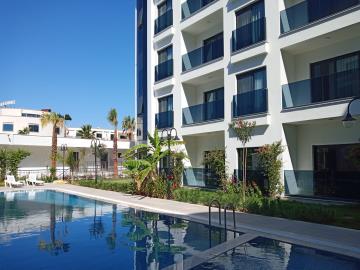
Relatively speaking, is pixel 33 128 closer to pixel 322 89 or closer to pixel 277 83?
pixel 277 83

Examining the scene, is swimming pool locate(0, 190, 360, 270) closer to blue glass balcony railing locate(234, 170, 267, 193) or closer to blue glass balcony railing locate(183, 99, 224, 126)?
blue glass balcony railing locate(234, 170, 267, 193)

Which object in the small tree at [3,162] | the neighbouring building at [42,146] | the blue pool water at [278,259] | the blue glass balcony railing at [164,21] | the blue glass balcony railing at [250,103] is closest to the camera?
the blue pool water at [278,259]

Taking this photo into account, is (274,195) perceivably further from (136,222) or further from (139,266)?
(139,266)

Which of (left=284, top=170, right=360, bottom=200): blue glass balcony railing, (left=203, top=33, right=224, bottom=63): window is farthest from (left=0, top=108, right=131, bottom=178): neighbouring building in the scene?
(left=284, top=170, right=360, bottom=200): blue glass balcony railing

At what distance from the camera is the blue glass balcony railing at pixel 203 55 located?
2525 centimetres

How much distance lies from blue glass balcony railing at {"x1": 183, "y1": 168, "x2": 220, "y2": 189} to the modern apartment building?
0.07 metres

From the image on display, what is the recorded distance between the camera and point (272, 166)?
18.6 metres

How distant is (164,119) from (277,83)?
1229cm

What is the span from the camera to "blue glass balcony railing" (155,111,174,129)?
28.9 meters

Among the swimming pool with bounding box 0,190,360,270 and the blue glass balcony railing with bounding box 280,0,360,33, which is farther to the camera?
the blue glass balcony railing with bounding box 280,0,360,33

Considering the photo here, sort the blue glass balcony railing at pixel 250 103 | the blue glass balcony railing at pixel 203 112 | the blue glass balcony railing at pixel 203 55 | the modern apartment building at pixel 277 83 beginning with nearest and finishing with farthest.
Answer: the modern apartment building at pixel 277 83 < the blue glass balcony railing at pixel 250 103 < the blue glass balcony railing at pixel 203 112 < the blue glass balcony railing at pixel 203 55

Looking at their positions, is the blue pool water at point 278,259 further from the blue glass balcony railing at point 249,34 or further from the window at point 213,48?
the window at point 213,48

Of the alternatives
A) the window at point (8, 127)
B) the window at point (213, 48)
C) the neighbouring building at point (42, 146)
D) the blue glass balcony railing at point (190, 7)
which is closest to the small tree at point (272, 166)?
the window at point (213, 48)

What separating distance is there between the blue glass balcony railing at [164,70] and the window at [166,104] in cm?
176
